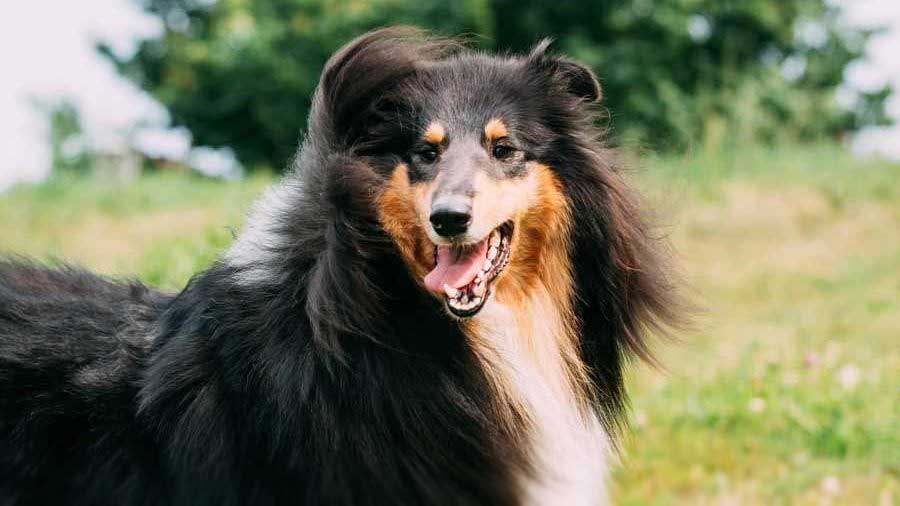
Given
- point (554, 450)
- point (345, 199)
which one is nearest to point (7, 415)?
point (345, 199)

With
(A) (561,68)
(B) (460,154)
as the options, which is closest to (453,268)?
(B) (460,154)

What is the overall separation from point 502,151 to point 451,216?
0.48 meters

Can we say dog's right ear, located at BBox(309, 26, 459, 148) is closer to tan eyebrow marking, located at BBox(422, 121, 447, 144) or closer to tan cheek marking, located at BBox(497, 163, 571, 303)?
tan eyebrow marking, located at BBox(422, 121, 447, 144)

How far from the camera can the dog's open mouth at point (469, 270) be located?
2.86 m

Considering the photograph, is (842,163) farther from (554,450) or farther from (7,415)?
(7,415)

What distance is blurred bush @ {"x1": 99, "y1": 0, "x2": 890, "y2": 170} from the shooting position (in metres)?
19.3

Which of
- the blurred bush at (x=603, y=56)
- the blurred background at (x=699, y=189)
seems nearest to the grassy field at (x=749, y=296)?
the blurred background at (x=699, y=189)

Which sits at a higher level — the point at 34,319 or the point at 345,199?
the point at 345,199

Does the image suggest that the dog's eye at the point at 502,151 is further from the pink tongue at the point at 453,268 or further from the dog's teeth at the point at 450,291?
the dog's teeth at the point at 450,291

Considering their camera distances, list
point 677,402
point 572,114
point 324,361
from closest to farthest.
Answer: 1. point 324,361
2. point 572,114
3. point 677,402

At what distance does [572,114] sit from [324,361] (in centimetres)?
129

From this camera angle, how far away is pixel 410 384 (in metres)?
2.81

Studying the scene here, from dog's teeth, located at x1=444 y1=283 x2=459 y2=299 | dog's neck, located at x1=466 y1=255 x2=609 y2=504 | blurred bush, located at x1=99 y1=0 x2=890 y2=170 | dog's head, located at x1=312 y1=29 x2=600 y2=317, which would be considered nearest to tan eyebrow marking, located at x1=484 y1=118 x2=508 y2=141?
dog's head, located at x1=312 y1=29 x2=600 y2=317

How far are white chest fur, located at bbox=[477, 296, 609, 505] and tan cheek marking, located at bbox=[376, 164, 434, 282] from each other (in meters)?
0.26
